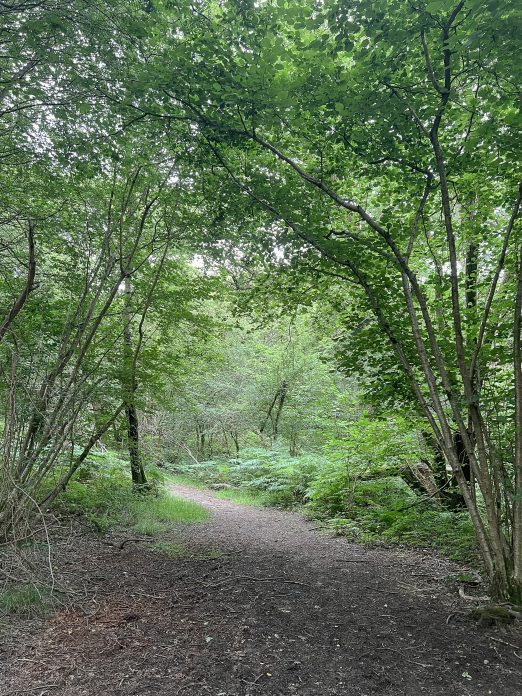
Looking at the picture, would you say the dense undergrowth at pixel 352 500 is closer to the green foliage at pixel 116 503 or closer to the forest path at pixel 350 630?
the forest path at pixel 350 630

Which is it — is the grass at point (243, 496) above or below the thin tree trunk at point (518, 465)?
below

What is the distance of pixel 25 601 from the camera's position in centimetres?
325

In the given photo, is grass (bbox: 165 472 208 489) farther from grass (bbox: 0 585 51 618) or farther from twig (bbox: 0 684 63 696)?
twig (bbox: 0 684 63 696)

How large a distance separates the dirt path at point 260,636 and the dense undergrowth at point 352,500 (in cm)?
106

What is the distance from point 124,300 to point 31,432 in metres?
3.87

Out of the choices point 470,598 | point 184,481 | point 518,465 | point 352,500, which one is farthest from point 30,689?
point 184,481

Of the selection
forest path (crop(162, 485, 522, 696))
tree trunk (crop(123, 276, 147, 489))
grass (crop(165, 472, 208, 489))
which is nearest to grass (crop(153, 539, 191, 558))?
forest path (crop(162, 485, 522, 696))

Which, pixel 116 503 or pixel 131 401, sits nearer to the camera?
pixel 131 401

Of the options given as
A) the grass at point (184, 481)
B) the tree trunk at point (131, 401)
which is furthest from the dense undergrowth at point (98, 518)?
the grass at point (184, 481)

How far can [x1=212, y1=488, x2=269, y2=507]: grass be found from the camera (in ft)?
36.1

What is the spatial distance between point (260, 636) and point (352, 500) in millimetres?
5597

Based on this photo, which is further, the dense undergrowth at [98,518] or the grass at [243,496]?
the grass at [243,496]

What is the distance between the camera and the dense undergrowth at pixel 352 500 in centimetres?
579

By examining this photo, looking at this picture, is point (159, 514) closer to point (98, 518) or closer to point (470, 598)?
point (98, 518)
